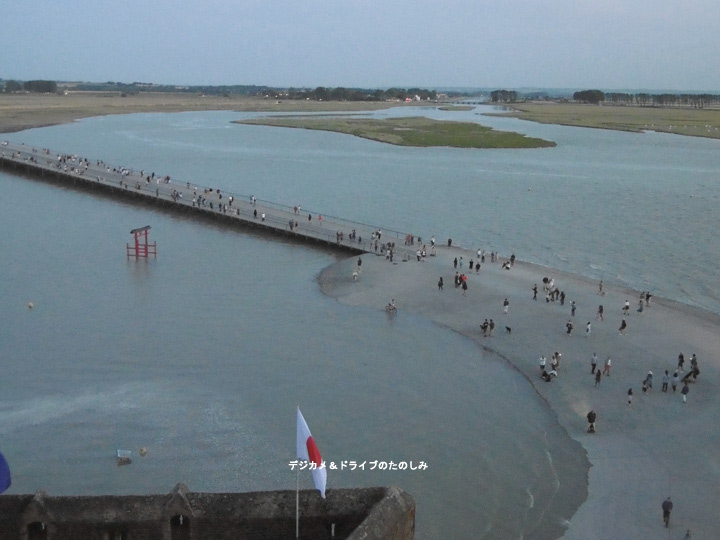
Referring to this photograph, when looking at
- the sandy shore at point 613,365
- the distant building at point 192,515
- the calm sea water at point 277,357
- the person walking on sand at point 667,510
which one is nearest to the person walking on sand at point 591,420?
the sandy shore at point 613,365

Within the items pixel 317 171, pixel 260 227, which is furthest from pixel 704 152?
pixel 260 227

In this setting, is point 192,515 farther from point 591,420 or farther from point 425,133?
point 425,133

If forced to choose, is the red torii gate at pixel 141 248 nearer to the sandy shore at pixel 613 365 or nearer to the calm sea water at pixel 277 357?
the calm sea water at pixel 277 357

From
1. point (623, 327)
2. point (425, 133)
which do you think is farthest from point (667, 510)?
point (425, 133)

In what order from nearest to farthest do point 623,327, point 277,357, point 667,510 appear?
point 667,510 → point 277,357 → point 623,327

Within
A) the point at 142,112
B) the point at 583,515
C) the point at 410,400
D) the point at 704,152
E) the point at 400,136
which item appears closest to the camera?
the point at 583,515

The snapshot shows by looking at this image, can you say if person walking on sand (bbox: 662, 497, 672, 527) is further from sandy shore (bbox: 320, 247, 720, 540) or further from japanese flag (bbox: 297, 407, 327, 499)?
japanese flag (bbox: 297, 407, 327, 499)

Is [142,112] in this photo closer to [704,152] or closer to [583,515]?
[704,152]

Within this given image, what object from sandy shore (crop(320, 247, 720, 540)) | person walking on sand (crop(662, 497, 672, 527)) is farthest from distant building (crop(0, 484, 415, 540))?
person walking on sand (crop(662, 497, 672, 527))
